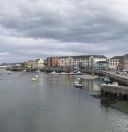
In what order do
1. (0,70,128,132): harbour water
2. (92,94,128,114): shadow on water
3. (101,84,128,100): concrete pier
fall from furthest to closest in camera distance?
1. (101,84,128,100): concrete pier
2. (92,94,128,114): shadow on water
3. (0,70,128,132): harbour water

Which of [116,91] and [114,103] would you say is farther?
[116,91]

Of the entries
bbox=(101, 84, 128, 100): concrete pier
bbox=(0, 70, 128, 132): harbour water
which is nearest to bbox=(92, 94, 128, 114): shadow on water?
bbox=(0, 70, 128, 132): harbour water

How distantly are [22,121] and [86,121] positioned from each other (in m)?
8.20

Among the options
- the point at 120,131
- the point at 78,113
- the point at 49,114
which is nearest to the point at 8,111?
the point at 49,114

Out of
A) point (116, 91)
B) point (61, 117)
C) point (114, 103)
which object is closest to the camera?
point (61, 117)

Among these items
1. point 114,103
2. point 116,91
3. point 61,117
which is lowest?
point 61,117

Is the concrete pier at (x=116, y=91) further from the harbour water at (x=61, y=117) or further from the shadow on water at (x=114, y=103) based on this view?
the harbour water at (x=61, y=117)

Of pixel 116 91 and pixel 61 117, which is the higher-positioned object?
pixel 116 91

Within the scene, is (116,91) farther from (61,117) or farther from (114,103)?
(61,117)

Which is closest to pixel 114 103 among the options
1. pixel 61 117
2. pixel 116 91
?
pixel 116 91

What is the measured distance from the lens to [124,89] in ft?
208

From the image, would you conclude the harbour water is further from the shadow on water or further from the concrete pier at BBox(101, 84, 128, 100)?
the concrete pier at BBox(101, 84, 128, 100)

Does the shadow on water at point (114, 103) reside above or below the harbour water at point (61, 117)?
above

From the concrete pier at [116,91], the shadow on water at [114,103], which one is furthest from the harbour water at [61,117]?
the concrete pier at [116,91]
